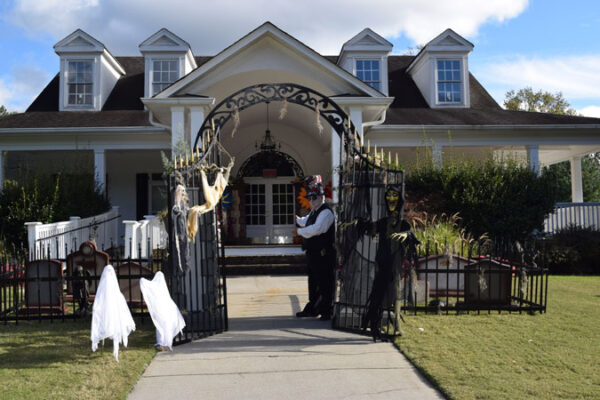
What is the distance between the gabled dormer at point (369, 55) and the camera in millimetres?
17672

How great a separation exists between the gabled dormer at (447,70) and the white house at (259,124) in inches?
1.4

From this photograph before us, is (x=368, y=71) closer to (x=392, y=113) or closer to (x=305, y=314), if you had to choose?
(x=392, y=113)

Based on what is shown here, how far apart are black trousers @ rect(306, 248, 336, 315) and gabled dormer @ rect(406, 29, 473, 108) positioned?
1189 cm

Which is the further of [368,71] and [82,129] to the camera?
[368,71]

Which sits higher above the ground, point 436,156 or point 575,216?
point 436,156

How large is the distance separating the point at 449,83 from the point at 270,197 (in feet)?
24.5

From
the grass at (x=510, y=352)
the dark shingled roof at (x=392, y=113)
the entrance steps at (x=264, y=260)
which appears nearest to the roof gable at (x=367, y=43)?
the dark shingled roof at (x=392, y=113)

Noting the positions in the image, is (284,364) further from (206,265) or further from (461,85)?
(461,85)

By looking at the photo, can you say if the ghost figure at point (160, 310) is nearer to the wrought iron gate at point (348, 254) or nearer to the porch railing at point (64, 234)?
the wrought iron gate at point (348, 254)

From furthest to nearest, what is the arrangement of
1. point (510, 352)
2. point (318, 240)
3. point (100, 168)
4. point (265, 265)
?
point (100, 168), point (265, 265), point (318, 240), point (510, 352)

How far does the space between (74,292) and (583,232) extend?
41.5 ft

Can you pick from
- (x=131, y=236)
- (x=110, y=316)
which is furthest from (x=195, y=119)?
(x=110, y=316)

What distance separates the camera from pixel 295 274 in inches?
494

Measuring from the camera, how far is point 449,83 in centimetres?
1794
